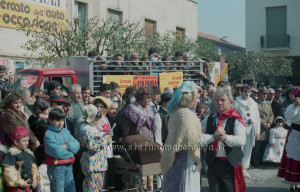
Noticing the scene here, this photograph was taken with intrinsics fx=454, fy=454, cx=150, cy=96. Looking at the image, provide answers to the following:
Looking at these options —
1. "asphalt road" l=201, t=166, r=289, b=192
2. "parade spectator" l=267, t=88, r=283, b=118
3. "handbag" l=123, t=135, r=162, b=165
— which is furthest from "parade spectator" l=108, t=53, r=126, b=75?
"handbag" l=123, t=135, r=162, b=165

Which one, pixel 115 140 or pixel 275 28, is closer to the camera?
pixel 115 140

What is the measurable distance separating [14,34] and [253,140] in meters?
10.5

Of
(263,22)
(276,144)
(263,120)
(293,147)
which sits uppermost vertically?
(263,22)

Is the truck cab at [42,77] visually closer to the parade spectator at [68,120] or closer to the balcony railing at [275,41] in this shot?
the parade spectator at [68,120]

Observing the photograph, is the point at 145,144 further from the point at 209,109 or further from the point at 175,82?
the point at 175,82

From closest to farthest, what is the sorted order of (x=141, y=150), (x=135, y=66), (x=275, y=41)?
(x=141, y=150), (x=135, y=66), (x=275, y=41)

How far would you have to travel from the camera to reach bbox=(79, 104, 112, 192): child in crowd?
6.95m

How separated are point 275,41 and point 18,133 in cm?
2926

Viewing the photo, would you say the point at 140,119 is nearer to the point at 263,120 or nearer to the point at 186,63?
the point at 263,120

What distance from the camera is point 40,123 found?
6699 millimetres

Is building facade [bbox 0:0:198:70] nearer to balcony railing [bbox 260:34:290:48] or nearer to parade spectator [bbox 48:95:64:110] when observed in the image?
balcony railing [bbox 260:34:290:48]

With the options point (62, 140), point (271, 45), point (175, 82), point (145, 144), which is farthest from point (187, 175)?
point (271, 45)

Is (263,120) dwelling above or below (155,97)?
below

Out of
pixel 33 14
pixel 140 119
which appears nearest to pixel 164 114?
pixel 140 119
